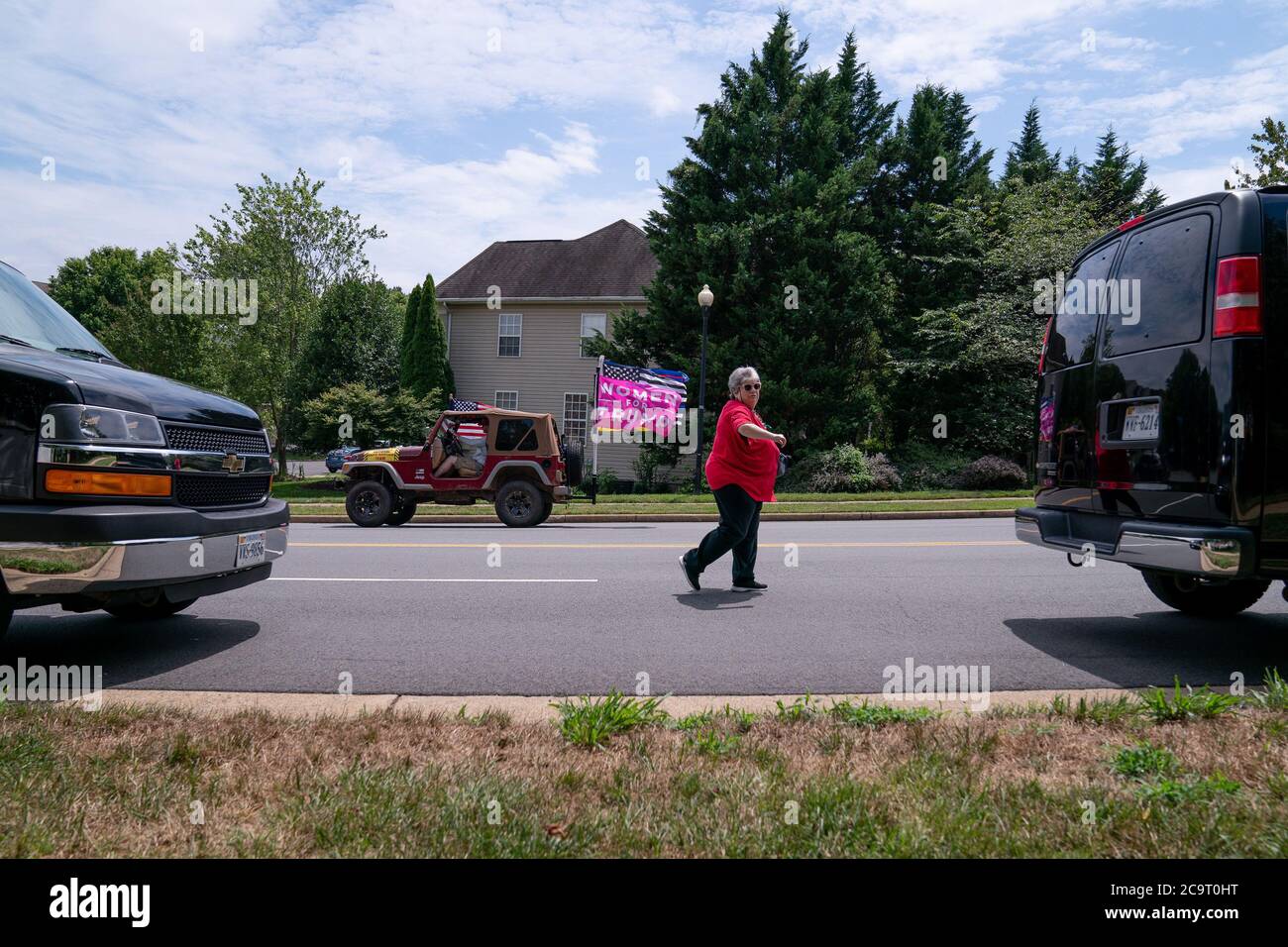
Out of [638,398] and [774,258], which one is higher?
[774,258]

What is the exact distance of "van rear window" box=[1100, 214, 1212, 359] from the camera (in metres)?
4.54

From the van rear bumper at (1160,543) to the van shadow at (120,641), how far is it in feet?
18.2

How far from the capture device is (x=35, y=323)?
200 inches

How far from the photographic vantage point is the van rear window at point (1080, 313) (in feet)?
18.1

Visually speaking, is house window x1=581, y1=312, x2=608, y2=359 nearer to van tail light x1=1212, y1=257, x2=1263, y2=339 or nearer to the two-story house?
the two-story house

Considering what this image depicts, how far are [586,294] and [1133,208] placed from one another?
27032 millimetres

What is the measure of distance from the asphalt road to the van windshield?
188cm

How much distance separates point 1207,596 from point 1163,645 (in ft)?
4.08

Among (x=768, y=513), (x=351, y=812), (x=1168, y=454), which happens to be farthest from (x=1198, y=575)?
(x=768, y=513)

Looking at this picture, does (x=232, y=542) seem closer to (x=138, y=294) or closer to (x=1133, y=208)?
(x=138, y=294)

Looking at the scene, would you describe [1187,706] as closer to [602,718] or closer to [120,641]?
[602,718]

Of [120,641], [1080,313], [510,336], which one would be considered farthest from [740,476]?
[510,336]

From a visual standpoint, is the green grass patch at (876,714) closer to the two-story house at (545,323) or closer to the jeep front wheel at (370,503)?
the jeep front wheel at (370,503)

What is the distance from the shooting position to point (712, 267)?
2389 centimetres
